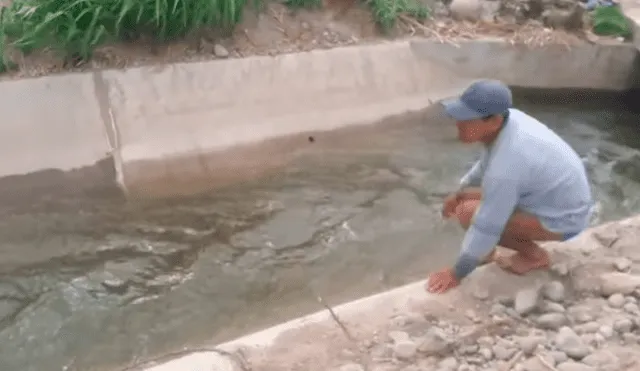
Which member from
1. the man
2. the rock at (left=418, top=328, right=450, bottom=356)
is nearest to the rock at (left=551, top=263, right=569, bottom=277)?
the man

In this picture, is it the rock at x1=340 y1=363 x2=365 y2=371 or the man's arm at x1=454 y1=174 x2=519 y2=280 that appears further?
the man's arm at x1=454 y1=174 x2=519 y2=280

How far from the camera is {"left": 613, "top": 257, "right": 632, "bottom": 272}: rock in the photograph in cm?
305

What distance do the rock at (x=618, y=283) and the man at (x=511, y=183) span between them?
0.28 meters

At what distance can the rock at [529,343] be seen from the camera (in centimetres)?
260

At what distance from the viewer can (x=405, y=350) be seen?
2574 mm

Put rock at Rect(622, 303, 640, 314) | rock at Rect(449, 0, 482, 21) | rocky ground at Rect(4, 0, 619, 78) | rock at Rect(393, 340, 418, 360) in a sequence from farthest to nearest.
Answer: rock at Rect(449, 0, 482, 21)
rocky ground at Rect(4, 0, 619, 78)
rock at Rect(622, 303, 640, 314)
rock at Rect(393, 340, 418, 360)

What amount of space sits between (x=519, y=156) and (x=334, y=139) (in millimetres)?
2458

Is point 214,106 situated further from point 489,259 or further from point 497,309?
point 497,309

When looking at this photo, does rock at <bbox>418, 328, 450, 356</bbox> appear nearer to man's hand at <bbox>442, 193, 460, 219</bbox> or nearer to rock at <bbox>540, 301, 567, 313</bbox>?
rock at <bbox>540, 301, 567, 313</bbox>

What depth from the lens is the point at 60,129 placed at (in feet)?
13.9

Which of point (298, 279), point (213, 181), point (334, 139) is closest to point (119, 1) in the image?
point (213, 181)

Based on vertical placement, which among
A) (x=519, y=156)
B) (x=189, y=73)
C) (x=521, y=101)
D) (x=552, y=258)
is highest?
(x=519, y=156)

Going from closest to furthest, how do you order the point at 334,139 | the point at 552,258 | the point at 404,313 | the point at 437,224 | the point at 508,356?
the point at 508,356 → the point at 404,313 → the point at 552,258 → the point at 437,224 → the point at 334,139

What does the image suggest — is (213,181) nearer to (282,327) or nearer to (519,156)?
(282,327)
